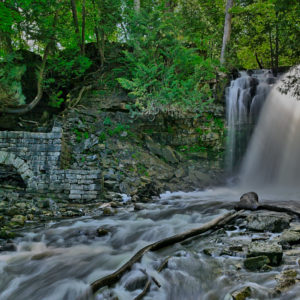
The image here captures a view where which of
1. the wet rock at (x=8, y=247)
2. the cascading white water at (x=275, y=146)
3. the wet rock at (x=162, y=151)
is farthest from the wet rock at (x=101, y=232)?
the cascading white water at (x=275, y=146)

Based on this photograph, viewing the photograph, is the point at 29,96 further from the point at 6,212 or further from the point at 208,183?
the point at 208,183

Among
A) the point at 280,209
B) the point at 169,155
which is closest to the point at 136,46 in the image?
the point at 169,155

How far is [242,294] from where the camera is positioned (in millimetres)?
2709

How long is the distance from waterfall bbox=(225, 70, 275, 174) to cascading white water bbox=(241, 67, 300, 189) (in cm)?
34

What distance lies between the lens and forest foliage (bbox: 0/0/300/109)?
10.8 metres

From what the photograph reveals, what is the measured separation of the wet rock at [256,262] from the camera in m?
3.29

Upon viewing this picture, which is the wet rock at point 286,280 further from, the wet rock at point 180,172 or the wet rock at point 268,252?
the wet rock at point 180,172

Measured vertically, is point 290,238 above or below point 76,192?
above

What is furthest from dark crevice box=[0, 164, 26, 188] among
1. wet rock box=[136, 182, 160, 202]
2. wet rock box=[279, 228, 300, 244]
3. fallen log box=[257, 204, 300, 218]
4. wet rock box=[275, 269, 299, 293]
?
wet rock box=[275, 269, 299, 293]

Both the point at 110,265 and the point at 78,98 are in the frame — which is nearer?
the point at 110,265

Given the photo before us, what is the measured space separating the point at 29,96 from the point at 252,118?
1141cm

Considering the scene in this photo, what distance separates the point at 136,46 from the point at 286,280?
10.6 meters

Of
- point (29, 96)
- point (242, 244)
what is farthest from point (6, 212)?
point (29, 96)

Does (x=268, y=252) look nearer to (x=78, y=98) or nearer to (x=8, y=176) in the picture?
(x=8, y=176)
